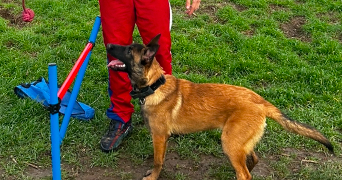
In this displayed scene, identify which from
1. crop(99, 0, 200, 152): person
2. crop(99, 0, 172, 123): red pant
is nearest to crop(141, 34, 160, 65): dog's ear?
crop(99, 0, 200, 152): person

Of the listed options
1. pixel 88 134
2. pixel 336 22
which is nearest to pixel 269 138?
pixel 88 134

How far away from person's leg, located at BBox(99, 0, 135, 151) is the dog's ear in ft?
2.27

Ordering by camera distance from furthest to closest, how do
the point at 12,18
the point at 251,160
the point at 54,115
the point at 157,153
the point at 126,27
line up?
1. the point at 12,18
2. the point at 126,27
3. the point at 251,160
4. the point at 157,153
5. the point at 54,115

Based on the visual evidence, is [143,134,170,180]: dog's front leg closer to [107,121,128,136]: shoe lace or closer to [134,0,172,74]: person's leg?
[107,121,128,136]: shoe lace

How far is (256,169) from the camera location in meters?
4.30

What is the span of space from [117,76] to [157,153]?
0.97 metres

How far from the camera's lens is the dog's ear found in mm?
3525

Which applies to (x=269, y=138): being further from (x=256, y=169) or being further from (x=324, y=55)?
(x=324, y=55)

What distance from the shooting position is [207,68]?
6.00 m

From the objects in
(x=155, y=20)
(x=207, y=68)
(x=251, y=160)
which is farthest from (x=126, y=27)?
(x=207, y=68)

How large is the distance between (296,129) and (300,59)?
284 cm

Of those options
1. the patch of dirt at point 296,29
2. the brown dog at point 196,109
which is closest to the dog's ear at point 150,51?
the brown dog at point 196,109

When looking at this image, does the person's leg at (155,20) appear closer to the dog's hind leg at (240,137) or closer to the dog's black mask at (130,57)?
the dog's black mask at (130,57)

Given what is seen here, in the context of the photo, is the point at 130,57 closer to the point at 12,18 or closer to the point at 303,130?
Result: the point at 303,130
